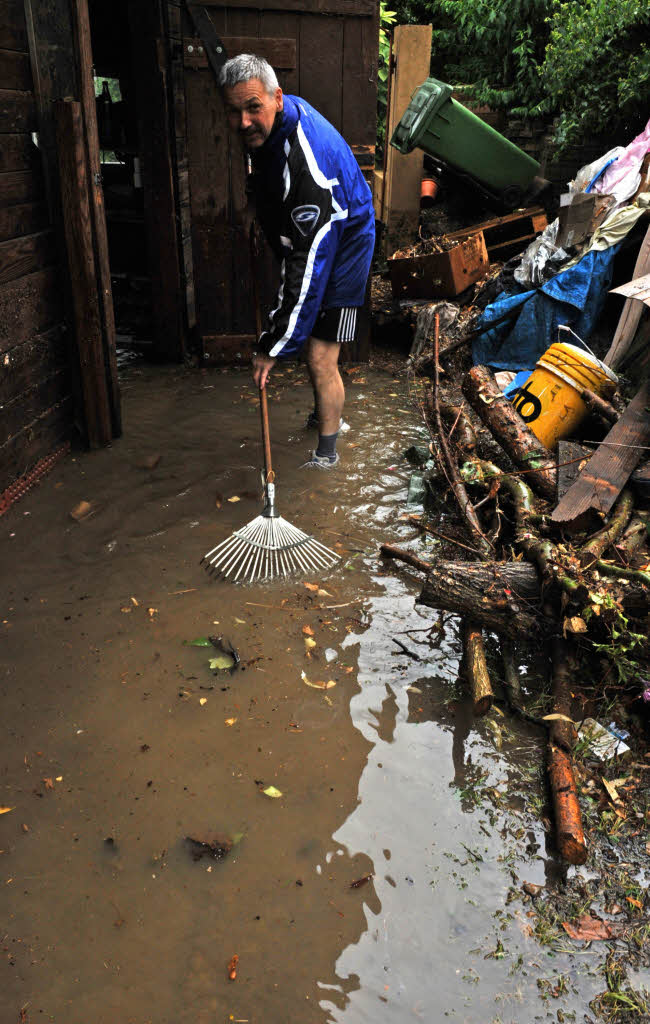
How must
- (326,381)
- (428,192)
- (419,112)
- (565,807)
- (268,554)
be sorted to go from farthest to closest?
(428,192) < (419,112) < (326,381) < (268,554) < (565,807)

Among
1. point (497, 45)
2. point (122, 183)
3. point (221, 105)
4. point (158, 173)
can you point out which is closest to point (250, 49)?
point (221, 105)

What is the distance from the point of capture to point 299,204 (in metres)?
3.56

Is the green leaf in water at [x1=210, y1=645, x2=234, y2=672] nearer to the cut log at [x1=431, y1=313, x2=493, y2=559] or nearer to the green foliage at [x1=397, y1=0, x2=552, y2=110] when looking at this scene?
the cut log at [x1=431, y1=313, x2=493, y2=559]

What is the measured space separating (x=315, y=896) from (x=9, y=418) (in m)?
2.84

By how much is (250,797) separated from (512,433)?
249cm

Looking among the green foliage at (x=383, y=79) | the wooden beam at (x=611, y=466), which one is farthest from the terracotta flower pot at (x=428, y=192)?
the wooden beam at (x=611, y=466)

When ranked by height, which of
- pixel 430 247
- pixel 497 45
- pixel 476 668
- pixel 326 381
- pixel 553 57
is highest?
pixel 497 45

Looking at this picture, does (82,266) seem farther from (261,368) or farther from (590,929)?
(590,929)

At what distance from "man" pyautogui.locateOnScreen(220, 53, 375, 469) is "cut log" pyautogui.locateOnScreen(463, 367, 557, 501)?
86 cm

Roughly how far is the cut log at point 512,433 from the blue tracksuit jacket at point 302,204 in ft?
3.42

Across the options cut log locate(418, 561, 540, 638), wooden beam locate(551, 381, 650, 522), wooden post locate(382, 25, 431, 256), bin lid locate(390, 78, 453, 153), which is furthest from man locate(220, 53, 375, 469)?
wooden post locate(382, 25, 431, 256)

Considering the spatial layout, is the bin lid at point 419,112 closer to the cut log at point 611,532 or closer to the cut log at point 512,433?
the cut log at point 512,433

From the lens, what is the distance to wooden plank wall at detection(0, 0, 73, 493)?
3.62m

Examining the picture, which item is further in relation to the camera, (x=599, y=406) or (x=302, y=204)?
(x=599, y=406)
